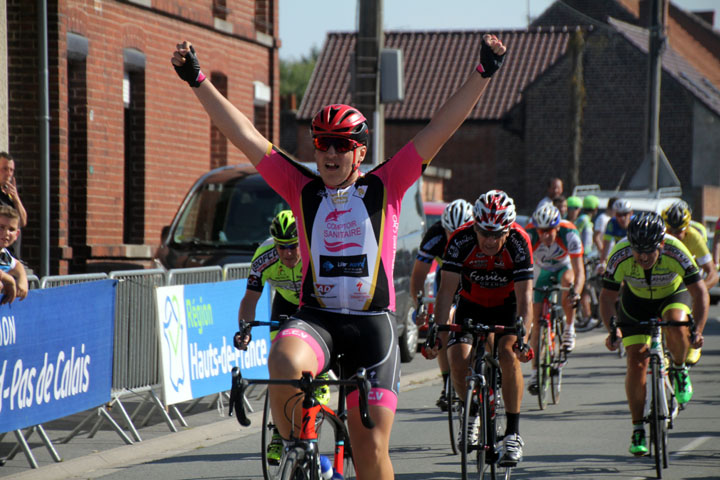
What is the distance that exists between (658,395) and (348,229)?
13.2 ft

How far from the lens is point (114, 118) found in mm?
17391

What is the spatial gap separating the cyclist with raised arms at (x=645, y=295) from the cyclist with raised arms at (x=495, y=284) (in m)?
0.83

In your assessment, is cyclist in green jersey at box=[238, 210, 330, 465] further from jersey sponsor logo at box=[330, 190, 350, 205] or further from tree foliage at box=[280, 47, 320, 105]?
tree foliage at box=[280, 47, 320, 105]

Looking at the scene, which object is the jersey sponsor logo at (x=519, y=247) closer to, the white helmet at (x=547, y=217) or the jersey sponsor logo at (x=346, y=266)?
the jersey sponsor logo at (x=346, y=266)

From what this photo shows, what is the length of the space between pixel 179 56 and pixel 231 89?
634 inches

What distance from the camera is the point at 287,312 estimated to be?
25.9ft

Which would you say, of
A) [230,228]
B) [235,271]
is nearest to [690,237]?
[235,271]

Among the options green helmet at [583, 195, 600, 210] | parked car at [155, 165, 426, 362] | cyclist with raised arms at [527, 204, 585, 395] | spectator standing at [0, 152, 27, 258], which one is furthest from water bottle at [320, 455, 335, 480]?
green helmet at [583, 195, 600, 210]

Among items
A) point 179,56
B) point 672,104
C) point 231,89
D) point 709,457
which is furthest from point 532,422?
point 672,104

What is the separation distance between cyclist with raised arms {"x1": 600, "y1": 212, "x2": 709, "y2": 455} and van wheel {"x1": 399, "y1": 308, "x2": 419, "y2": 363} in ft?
18.2

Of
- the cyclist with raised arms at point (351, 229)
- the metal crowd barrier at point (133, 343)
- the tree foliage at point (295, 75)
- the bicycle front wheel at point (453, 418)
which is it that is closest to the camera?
the cyclist with raised arms at point (351, 229)

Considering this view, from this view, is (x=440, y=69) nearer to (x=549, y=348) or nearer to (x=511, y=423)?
(x=549, y=348)

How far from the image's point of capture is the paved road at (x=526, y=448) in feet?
26.0

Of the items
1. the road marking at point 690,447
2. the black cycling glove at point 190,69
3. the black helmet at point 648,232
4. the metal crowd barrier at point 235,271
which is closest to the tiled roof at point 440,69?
the metal crowd barrier at point 235,271
